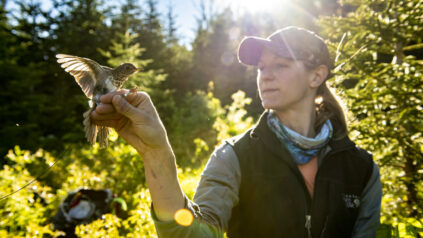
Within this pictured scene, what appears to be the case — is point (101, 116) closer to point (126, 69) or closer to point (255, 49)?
point (126, 69)

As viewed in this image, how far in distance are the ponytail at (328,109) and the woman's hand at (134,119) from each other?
1645 mm

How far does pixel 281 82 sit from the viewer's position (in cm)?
197

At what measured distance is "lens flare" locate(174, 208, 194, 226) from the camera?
3.55ft

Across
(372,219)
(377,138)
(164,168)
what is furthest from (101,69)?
(377,138)

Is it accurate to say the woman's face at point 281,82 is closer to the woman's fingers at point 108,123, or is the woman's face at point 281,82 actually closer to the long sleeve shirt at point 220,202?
the long sleeve shirt at point 220,202

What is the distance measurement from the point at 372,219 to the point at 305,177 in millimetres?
530

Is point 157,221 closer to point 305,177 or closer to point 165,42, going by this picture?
point 305,177

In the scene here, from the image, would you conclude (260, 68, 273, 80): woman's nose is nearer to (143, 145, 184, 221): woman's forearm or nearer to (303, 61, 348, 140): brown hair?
(303, 61, 348, 140): brown hair

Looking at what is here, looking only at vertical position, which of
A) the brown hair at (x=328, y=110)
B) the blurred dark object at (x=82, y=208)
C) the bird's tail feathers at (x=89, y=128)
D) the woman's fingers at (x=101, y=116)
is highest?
the woman's fingers at (x=101, y=116)

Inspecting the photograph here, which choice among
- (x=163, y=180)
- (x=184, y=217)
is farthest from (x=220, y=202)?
(x=163, y=180)

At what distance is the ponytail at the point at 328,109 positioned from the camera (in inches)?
88.3

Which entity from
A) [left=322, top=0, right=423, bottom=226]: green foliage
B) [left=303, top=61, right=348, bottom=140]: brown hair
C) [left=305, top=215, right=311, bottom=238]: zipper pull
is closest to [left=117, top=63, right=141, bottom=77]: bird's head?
[left=305, top=215, right=311, bottom=238]: zipper pull

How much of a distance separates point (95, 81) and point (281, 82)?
137 centimetres

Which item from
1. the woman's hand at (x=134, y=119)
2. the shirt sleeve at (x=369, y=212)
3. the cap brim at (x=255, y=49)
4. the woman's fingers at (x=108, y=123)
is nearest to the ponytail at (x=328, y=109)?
the shirt sleeve at (x=369, y=212)
